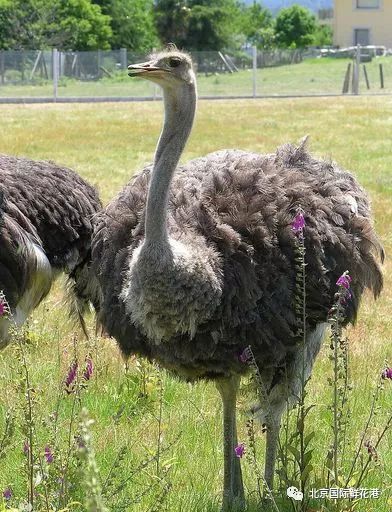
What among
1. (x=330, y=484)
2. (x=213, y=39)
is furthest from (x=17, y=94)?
(x=330, y=484)

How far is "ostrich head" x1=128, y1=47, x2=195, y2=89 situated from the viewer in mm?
3375

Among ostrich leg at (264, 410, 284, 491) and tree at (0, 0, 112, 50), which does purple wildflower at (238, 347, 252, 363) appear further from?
tree at (0, 0, 112, 50)

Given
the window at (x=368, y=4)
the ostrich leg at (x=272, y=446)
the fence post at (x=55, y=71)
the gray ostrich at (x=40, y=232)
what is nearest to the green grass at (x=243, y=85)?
the fence post at (x=55, y=71)

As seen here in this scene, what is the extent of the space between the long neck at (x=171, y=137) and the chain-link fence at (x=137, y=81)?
2914 centimetres

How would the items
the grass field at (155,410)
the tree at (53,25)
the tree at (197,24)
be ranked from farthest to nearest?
the tree at (197,24)
the tree at (53,25)
the grass field at (155,410)

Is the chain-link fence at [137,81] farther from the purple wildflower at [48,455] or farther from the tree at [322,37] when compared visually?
the purple wildflower at [48,455]

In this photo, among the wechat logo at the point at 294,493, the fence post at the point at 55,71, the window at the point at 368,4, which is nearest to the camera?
the wechat logo at the point at 294,493

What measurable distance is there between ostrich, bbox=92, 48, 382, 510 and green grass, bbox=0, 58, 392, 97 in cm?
3058

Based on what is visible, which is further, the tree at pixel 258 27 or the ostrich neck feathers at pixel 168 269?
the tree at pixel 258 27

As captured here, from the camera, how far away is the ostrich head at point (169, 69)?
133 inches

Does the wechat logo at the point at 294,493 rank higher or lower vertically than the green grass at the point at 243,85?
higher

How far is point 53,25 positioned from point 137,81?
10602 millimetres

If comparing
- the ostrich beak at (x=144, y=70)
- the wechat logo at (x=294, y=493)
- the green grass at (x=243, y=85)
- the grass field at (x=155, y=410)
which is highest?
the ostrich beak at (x=144, y=70)

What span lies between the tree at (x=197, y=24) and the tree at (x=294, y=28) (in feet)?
58.0
